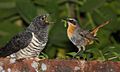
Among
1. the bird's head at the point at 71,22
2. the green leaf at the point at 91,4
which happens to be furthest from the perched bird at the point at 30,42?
the green leaf at the point at 91,4

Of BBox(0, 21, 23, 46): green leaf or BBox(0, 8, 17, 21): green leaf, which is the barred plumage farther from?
BBox(0, 8, 17, 21): green leaf

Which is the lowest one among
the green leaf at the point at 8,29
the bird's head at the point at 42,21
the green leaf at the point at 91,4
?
the green leaf at the point at 8,29

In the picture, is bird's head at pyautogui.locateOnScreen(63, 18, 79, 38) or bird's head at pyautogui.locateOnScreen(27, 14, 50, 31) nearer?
bird's head at pyautogui.locateOnScreen(63, 18, 79, 38)

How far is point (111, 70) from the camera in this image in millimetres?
5066

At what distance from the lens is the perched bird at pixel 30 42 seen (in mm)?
5258

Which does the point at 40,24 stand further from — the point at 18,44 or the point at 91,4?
the point at 91,4

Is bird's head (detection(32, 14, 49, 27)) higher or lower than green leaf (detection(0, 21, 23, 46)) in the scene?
higher

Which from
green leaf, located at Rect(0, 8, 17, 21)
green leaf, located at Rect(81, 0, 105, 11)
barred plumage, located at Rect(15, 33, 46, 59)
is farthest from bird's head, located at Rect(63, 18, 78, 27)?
green leaf, located at Rect(0, 8, 17, 21)

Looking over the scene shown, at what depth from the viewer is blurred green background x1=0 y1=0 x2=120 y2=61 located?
8.22 m

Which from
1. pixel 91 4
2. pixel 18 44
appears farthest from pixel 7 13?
pixel 18 44

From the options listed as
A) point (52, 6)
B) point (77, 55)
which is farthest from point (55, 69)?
point (52, 6)

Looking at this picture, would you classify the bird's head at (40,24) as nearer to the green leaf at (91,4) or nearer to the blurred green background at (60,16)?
the blurred green background at (60,16)

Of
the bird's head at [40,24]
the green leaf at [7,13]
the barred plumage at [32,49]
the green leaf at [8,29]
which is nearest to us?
the barred plumage at [32,49]

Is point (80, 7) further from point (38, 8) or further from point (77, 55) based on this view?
point (77, 55)
